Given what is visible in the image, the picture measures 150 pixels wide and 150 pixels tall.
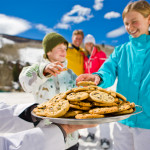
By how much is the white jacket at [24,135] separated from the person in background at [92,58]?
7.68ft

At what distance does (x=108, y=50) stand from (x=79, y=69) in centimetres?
614

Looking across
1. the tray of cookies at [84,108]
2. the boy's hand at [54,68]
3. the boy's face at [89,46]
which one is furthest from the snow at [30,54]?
the tray of cookies at [84,108]

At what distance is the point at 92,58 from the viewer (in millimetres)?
3334

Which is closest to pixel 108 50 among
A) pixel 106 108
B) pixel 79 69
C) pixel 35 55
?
pixel 35 55

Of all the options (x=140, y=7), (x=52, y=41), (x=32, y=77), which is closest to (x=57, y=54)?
(x=52, y=41)

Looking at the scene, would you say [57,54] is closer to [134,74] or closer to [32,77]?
[32,77]

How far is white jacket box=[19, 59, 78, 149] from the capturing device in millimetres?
1270

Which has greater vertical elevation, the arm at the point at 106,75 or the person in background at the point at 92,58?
the person in background at the point at 92,58

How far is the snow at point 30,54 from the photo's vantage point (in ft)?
33.4

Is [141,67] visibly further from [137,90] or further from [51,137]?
[51,137]

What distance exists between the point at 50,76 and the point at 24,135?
21.0 inches

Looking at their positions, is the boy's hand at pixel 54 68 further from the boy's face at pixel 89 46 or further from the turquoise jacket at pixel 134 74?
the boy's face at pixel 89 46

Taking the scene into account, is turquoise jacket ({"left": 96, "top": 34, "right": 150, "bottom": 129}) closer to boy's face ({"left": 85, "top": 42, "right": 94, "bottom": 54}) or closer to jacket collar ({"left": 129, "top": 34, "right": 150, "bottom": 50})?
→ jacket collar ({"left": 129, "top": 34, "right": 150, "bottom": 50})

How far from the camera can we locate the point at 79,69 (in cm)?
329
